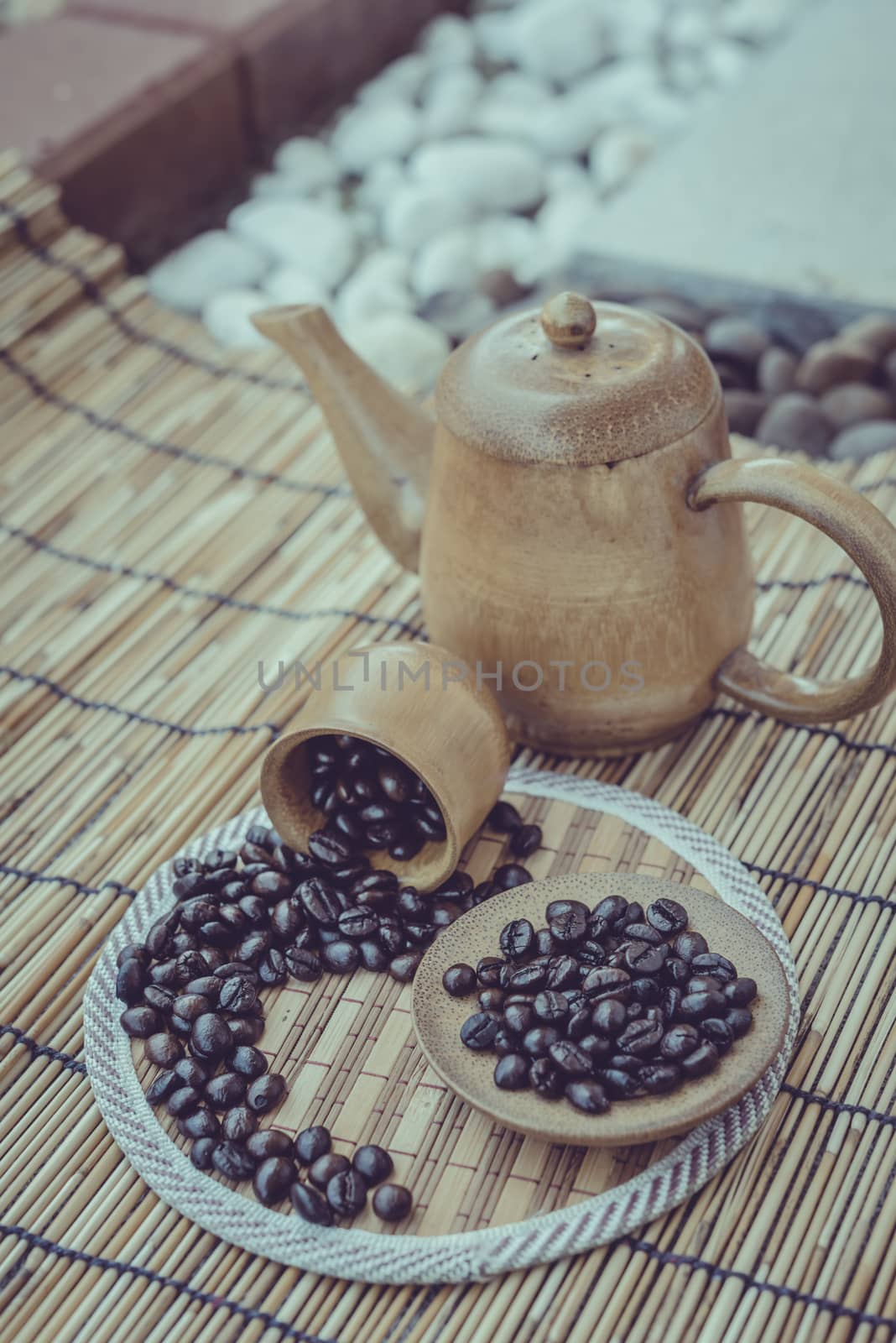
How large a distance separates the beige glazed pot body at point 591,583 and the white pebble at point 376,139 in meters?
1.69

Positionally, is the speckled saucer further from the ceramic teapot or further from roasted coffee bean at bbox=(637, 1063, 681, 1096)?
the ceramic teapot

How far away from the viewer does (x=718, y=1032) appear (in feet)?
2.65

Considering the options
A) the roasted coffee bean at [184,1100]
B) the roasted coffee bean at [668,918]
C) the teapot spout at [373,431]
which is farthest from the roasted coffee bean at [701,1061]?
the teapot spout at [373,431]

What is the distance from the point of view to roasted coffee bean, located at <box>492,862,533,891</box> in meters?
0.99

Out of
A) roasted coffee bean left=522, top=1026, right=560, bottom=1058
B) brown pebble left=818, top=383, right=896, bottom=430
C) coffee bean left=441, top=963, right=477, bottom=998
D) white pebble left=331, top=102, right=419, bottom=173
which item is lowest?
brown pebble left=818, top=383, right=896, bottom=430

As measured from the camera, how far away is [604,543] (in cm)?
94

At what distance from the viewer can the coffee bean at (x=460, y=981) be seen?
0.88 m

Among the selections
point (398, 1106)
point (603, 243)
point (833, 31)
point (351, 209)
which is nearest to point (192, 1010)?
point (398, 1106)

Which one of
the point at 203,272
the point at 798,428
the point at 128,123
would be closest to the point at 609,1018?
the point at 798,428

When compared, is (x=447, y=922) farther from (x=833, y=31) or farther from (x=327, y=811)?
(x=833, y=31)

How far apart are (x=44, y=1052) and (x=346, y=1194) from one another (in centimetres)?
28

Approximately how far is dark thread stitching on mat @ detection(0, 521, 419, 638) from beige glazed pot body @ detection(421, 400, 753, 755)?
0.23 metres

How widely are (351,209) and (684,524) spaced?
1.73 m

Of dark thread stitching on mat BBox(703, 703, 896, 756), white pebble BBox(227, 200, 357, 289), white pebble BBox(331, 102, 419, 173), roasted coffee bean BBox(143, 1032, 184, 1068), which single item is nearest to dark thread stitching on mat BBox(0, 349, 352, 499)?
dark thread stitching on mat BBox(703, 703, 896, 756)
